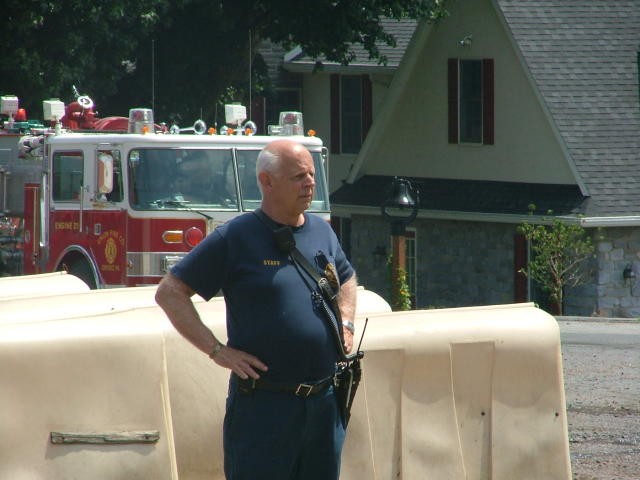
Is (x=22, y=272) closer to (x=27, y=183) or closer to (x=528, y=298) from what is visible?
(x=27, y=183)

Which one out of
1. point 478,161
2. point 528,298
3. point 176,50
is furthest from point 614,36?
point 176,50

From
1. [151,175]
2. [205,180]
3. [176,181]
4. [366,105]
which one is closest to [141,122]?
[151,175]

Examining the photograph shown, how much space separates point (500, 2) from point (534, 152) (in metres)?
2.90

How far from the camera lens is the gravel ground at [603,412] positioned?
854cm

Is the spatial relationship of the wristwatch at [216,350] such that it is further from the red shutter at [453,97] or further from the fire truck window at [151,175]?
the red shutter at [453,97]

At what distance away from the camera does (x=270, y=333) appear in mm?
5273

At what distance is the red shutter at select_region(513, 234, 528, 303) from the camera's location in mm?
25656

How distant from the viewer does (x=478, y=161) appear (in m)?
27.3

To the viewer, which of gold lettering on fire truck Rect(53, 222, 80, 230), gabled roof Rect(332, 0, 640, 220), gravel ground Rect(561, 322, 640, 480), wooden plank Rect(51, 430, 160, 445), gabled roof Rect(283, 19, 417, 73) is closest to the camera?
wooden plank Rect(51, 430, 160, 445)

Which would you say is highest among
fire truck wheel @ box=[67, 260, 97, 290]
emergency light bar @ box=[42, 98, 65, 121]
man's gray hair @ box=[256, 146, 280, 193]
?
emergency light bar @ box=[42, 98, 65, 121]

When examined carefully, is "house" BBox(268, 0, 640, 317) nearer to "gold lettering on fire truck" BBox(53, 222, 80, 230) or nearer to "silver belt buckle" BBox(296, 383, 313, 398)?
"gold lettering on fire truck" BBox(53, 222, 80, 230)

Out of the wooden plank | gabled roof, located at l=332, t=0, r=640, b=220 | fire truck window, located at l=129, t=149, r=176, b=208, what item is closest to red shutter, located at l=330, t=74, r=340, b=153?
gabled roof, located at l=332, t=0, r=640, b=220

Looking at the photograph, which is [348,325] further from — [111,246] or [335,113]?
[335,113]

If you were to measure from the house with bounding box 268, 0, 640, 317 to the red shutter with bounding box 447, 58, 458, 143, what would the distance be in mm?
24
